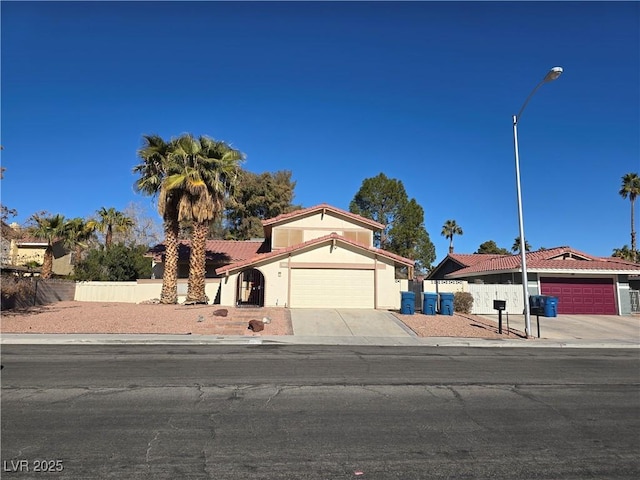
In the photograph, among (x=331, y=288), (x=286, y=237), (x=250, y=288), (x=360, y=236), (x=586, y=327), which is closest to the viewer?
(x=586, y=327)

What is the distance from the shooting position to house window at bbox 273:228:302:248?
28031 millimetres

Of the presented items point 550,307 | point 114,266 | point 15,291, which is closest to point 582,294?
point 550,307

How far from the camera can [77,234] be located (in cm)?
3197

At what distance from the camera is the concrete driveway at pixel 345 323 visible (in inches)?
657

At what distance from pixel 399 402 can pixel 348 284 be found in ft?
55.2

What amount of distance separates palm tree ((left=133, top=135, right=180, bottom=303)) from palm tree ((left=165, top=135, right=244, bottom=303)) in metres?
0.49

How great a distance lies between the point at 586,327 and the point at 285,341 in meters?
14.8

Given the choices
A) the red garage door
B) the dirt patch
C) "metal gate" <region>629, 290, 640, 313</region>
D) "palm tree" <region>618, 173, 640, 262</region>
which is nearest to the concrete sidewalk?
the dirt patch

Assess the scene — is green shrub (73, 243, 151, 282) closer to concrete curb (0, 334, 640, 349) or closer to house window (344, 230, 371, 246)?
house window (344, 230, 371, 246)

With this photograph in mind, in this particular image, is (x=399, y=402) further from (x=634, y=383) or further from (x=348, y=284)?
(x=348, y=284)

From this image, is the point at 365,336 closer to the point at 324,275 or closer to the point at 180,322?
the point at 180,322

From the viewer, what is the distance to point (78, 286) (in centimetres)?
2856

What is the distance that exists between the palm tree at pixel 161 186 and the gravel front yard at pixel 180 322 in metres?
2.12

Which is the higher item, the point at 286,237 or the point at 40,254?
the point at 286,237
